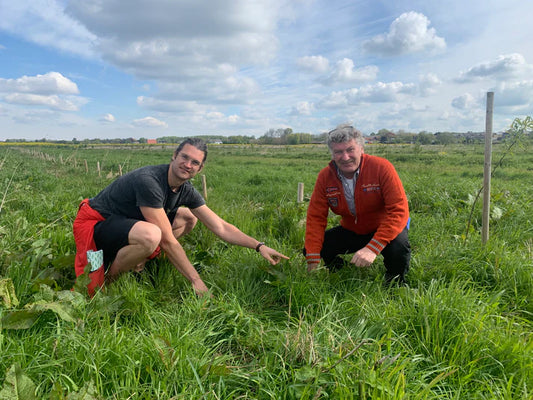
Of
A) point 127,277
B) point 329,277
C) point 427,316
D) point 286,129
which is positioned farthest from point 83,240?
point 286,129

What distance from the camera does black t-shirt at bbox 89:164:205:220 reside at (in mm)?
2816

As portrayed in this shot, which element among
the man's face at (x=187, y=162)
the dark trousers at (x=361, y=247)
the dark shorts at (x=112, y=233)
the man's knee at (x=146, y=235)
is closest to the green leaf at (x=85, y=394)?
the man's knee at (x=146, y=235)

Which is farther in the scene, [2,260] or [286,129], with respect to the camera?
[286,129]

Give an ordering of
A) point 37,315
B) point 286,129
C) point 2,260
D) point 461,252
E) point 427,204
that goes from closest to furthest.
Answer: point 37,315
point 2,260
point 461,252
point 427,204
point 286,129

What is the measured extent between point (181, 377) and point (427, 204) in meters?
5.67

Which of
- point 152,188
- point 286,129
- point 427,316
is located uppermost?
point 286,129

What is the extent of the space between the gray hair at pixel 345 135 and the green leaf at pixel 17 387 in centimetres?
251

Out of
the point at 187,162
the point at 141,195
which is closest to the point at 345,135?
the point at 187,162

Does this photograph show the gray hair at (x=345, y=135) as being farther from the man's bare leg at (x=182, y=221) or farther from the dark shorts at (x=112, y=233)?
the dark shorts at (x=112, y=233)

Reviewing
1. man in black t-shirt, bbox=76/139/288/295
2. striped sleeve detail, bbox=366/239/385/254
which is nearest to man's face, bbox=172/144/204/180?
man in black t-shirt, bbox=76/139/288/295

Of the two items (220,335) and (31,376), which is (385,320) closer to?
(220,335)

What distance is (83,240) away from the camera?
113 inches

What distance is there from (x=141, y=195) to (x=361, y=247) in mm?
2148

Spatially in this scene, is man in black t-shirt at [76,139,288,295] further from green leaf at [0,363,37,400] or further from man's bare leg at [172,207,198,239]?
green leaf at [0,363,37,400]
